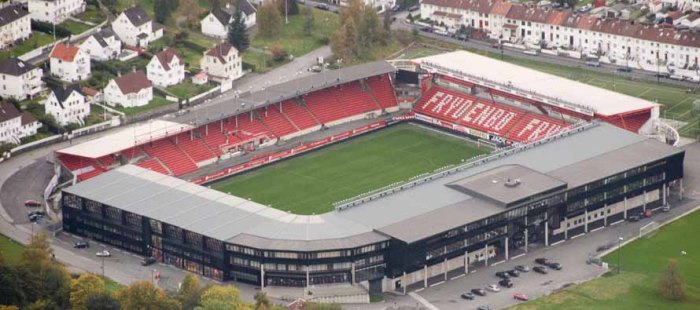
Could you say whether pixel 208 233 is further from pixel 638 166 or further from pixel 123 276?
pixel 638 166

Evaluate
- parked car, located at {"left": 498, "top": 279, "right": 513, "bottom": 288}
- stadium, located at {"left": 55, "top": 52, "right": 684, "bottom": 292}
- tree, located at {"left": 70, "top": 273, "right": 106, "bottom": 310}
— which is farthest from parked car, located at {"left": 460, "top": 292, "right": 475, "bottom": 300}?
tree, located at {"left": 70, "top": 273, "right": 106, "bottom": 310}

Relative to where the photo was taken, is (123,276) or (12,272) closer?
(12,272)

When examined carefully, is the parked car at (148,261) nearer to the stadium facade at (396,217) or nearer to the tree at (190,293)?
the stadium facade at (396,217)

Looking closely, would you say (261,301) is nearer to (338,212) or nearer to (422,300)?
(422,300)

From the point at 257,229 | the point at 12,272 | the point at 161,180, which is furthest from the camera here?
the point at 161,180

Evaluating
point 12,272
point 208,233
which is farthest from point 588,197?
point 12,272

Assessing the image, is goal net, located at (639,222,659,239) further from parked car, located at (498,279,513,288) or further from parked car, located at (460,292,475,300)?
parked car, located at (460,292,475,300)
